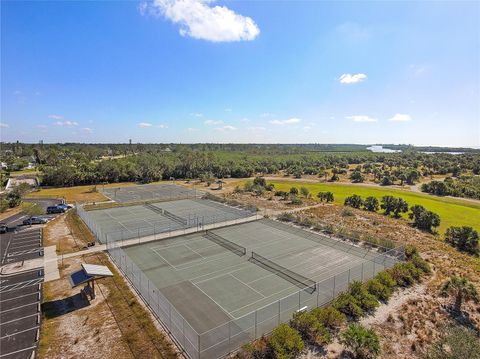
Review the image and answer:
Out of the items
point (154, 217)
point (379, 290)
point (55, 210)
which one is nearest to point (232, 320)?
point (379, 290)

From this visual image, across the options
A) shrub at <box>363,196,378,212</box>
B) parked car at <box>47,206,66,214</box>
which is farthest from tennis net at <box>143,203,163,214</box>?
shrub at <box>363,196,378,212</box>

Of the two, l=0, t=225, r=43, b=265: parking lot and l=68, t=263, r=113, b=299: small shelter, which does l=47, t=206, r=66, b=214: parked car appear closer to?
l=0, t=225, r=43, b=265: parking lot

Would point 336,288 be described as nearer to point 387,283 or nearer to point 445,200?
point 387,283

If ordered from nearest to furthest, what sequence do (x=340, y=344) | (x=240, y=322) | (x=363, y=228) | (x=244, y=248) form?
1. (x=340, y=344)
2. (x=240, y=322)
3. (x=244, y=248)
4. (x=363, y=228)

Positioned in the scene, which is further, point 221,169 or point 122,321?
point 221,169

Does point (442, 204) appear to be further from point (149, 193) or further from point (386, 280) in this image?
point (149, 193)

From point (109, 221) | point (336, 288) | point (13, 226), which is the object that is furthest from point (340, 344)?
point (13, 226)
